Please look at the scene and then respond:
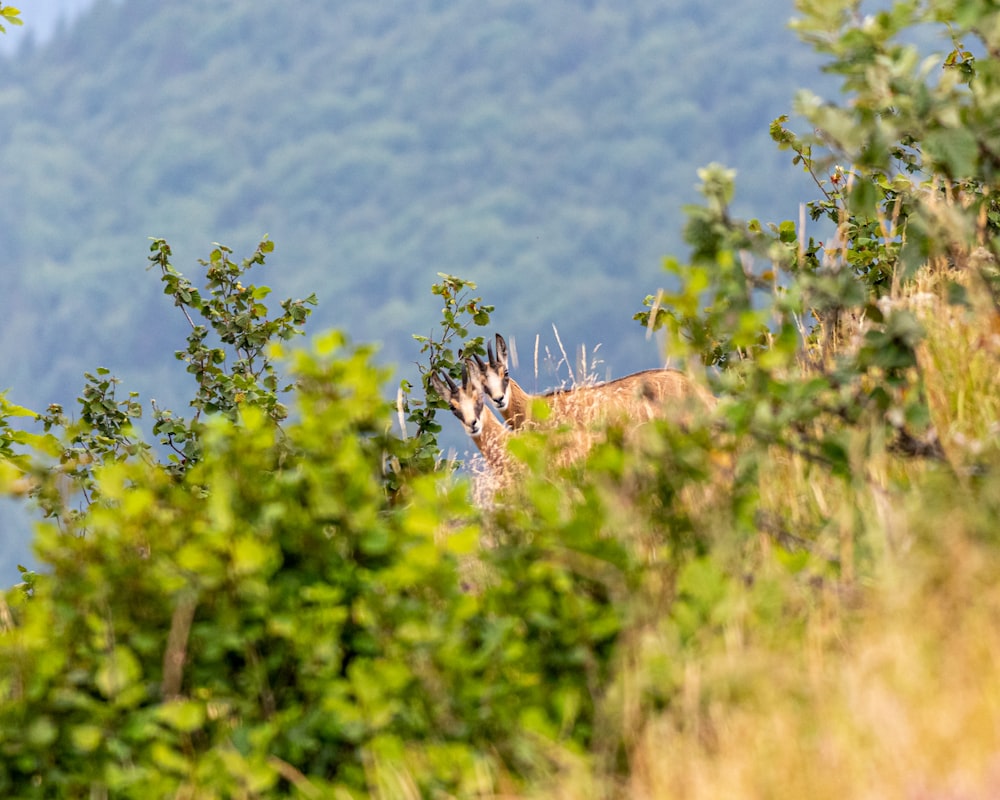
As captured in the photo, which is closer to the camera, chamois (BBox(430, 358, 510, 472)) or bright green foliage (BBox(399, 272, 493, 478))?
bright green foliage (BBox(399, 272, 493, 478))

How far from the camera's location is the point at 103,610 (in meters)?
3.75

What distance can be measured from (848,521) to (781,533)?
0.93ft

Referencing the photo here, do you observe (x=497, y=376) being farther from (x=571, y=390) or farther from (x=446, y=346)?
(x=446, y=346)

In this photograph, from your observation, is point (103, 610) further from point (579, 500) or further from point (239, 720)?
point (579, 500)

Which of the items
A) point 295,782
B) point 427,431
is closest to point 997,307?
point 295,782

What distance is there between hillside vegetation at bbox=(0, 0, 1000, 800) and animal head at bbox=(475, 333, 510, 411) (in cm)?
656

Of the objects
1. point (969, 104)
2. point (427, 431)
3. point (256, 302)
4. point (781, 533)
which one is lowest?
point (781, 533)

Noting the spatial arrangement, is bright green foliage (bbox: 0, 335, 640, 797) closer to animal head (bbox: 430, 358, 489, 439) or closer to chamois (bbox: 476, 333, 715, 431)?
chamois (bbox: 476, 333, 715, 431)

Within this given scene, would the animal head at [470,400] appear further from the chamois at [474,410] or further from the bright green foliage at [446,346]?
the bright green foliage at [446,346]

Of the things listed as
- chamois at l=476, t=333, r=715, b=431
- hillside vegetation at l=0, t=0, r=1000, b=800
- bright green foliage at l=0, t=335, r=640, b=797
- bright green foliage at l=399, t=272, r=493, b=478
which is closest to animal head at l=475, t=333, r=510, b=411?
chamois at l=476, t=333, r=715, b=431

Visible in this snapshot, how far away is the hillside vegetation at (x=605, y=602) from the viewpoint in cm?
306

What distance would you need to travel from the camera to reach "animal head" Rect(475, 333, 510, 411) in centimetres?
1095

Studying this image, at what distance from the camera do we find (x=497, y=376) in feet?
36.1

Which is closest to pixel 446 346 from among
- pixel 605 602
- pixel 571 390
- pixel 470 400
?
pixel 571 390
